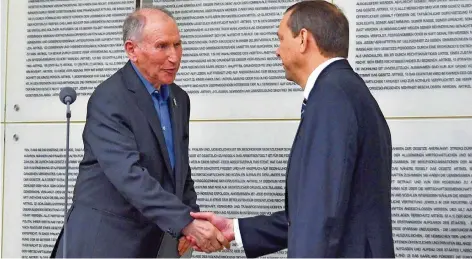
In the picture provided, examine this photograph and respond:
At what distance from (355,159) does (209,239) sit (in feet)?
3.16

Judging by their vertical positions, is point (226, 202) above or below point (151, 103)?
below

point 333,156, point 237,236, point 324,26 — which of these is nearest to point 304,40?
point 324,26

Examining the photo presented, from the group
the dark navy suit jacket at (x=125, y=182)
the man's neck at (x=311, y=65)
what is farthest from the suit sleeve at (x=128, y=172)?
the man's neck at (x=311, y=65)

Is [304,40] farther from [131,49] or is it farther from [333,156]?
[131,49]

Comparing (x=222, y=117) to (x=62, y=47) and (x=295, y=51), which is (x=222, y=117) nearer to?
(x=62, y=47)

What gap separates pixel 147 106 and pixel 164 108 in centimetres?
14

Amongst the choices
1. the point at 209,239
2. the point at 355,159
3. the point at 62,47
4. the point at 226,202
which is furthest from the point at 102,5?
the point at 355,159

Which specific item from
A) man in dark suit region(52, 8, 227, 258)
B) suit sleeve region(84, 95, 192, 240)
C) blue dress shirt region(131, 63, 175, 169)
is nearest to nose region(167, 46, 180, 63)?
man in dark suit region(52, 8, 227, 258)

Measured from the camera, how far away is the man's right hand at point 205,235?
3.77m

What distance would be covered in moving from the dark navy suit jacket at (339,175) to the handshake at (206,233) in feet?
2.10

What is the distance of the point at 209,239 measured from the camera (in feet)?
12.7

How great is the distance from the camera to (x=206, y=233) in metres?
3.82

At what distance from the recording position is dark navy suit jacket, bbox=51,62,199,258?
366 cm

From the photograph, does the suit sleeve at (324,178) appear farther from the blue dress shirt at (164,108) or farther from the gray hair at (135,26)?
the gray hair at (135,26)
